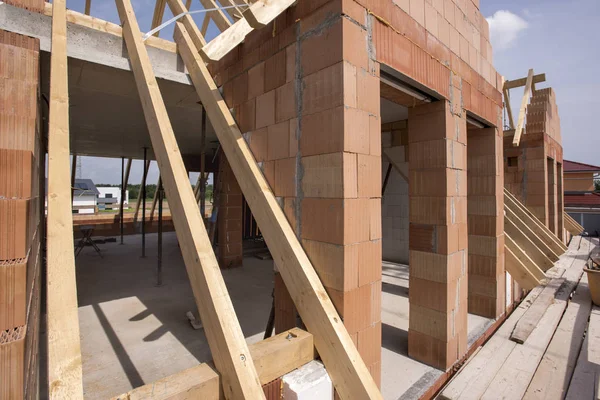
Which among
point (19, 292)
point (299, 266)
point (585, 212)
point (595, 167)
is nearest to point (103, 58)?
point (19, 292)

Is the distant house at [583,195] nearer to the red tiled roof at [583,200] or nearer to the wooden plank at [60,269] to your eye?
the red tiled roof at [583,200]

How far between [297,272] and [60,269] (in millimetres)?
1479

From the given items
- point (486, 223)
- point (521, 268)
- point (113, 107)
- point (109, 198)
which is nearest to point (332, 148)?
point (486, 223)

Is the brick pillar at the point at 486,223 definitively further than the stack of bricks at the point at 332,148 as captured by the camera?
Yes

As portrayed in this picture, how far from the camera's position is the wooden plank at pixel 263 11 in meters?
2.22

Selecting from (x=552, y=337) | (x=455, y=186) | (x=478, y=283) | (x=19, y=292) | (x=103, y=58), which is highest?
(x=103, y=58)

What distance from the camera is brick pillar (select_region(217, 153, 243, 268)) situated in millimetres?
7676

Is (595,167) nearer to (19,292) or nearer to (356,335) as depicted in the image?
(356,335)

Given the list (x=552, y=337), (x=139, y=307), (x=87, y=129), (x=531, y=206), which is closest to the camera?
(x=552, y=337)

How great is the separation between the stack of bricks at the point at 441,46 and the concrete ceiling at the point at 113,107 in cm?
261

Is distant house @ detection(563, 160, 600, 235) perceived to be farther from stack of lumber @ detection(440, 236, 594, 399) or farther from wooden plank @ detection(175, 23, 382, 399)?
wooden plank @ detection(175, 23, 382, 399)

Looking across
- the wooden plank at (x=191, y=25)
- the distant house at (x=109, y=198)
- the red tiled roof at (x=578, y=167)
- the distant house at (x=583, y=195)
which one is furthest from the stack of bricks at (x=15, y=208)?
the distant house at (x=109, y=198)

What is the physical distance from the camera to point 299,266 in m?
2.35

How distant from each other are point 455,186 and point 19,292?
157 inches
